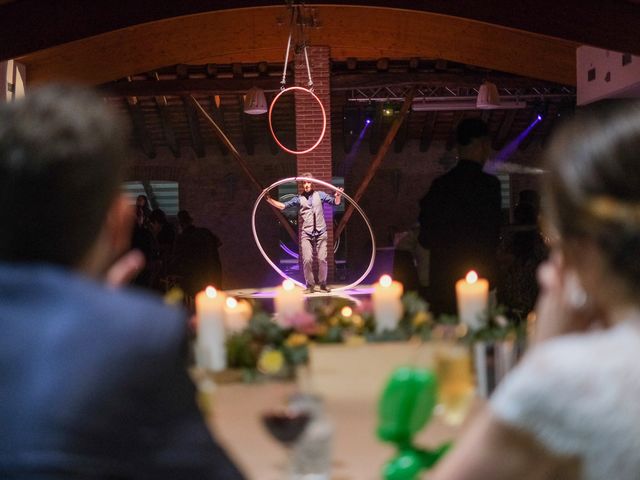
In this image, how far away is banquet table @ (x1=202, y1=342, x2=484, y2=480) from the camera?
65.0 inches

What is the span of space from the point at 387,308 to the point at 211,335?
414 mm

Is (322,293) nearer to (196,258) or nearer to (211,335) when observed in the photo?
(196,258)

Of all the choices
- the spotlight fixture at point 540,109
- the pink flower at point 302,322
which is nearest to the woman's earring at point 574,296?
the pink flower at point 302,322

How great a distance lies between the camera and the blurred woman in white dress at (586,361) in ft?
3.71

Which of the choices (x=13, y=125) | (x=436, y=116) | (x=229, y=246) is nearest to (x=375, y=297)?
(x=13, y=125)

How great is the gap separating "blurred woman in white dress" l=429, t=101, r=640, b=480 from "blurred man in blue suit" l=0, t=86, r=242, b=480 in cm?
36

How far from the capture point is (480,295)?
214 centimetres

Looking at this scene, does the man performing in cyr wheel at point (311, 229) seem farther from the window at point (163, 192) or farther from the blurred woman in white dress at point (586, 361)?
the blurred woman in white dress at point (586, 361)

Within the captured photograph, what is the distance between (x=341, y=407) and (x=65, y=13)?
7118 mm

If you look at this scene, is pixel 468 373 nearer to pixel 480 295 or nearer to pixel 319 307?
pixel 480 295

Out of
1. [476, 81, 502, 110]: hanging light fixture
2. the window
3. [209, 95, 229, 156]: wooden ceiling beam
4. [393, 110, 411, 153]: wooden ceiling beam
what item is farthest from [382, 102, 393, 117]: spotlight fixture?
the window

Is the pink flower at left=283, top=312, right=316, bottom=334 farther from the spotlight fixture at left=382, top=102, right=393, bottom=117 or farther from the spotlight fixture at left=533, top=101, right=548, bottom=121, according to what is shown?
the spotlight fixture at left=533, top=101, right=548, bottom=121

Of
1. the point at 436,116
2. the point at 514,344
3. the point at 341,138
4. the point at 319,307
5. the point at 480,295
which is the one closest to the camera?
the point at 514,344

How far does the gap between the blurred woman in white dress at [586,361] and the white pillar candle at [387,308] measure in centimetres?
88
